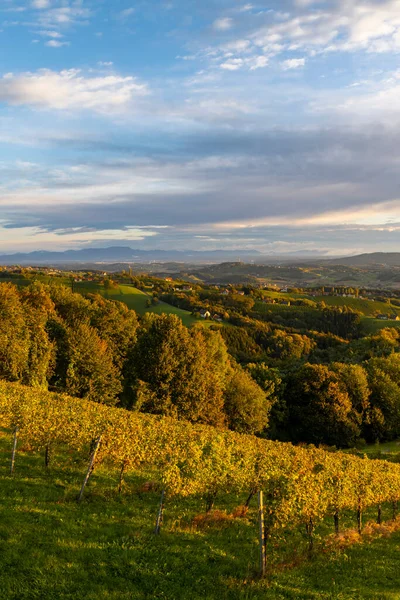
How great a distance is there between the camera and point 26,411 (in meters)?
20.7

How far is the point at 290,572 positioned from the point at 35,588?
9.81m

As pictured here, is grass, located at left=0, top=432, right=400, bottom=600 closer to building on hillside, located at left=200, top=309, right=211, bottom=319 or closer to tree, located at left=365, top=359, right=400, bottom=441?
tree, located at left=365, top=359, right=400, bottom=441

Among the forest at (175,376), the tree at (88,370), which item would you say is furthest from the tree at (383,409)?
the tree at (88,370)

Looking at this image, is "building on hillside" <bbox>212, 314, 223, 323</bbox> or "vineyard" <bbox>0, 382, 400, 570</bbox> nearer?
"vineyard" <bbox>0, 382, 400, 570</bbox>

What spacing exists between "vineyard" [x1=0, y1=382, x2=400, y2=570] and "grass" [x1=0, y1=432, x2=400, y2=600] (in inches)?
43.0

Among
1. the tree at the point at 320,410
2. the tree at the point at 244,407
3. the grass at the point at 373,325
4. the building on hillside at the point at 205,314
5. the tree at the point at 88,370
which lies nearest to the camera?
the tree at the point at 88,370

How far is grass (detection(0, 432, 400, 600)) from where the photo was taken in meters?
12.2

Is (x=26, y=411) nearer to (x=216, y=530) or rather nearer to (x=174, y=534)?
(x=174, y=534)

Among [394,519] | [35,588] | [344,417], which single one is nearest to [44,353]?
[35,588]

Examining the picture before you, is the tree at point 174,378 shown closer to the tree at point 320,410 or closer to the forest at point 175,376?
the forest at point 175,376

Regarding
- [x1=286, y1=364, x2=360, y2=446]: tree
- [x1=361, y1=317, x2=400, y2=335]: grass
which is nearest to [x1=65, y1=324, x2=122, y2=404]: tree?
[x1=286, y1=364, x2=360, y2=446]: tree

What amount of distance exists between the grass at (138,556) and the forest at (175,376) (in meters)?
25.3

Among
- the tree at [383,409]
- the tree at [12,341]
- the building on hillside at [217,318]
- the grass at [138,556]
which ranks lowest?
the tree at [383,409]

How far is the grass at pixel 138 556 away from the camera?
39.9 ft
